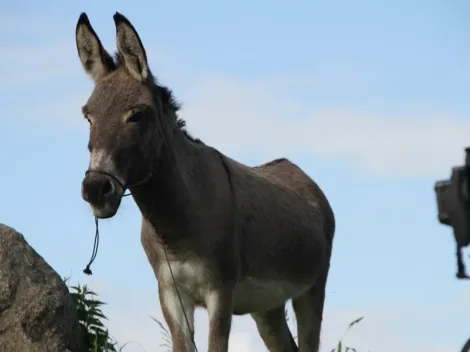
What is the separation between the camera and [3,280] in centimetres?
1000

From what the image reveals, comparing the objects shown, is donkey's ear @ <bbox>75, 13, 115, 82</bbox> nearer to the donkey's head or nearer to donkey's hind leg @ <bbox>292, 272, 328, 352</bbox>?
the donkey's head

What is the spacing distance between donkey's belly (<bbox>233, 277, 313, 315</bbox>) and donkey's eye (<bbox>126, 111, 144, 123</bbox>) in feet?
4.84

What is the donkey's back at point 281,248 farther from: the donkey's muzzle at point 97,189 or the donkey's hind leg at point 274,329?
the donkey's muzzle at point 97,189

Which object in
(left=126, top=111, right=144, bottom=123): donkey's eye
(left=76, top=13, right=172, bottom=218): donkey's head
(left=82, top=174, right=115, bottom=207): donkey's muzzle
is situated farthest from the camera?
(left=126, top=111, right=144, bottom=123): donkey's eye

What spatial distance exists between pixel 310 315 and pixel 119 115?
3363 millimetres

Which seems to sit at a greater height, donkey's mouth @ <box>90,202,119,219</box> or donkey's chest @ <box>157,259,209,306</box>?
donkey's mouth @ <box>90,202,119,219</box>

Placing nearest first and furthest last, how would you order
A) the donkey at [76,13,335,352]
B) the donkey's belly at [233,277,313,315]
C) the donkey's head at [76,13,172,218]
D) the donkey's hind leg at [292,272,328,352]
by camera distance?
the donkey's head at [76,13,172,218]
the donkey at [76,13,335,352]
the donkey's belly at [233,277,313,315]
the donkey's hind leg at [292,272,328,352]

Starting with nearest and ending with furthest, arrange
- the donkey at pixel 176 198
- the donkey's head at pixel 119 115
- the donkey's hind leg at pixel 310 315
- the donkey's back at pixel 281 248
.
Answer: the donkey's head at pixel 119 115 < the donkey at pixel 176 198 < the donkey's back at pixel 281 248 < the donkey's hind leg at pixel 310 315

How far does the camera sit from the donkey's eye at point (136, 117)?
8.02m

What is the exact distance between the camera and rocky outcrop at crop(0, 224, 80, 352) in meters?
9.84

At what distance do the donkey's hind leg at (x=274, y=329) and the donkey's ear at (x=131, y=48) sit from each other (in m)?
3.11

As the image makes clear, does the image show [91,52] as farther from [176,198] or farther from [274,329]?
[274,329]

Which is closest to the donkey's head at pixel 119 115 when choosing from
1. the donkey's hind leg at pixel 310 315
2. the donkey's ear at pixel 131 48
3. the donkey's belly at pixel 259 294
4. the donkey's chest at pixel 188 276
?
the donkey's ear at pixel 131 48

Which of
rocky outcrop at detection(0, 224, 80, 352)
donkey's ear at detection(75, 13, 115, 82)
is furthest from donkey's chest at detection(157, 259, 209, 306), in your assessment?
rocky outcrop at detection(0, 224, 80, 352)
